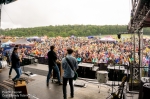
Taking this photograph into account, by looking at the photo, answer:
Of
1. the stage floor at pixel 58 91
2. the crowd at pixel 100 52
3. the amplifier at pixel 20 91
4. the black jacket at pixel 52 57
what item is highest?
the black jacket at pixel 52 57

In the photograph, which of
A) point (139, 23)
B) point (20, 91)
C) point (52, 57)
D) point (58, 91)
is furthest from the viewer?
point (139, 23)

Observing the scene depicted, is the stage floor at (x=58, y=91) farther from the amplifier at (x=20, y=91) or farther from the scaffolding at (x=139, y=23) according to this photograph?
the scaffolding at (x=139, y=23)

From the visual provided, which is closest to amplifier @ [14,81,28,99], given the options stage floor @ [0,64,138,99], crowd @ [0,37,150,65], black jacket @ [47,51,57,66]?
stage floor @ [0,64,138,99]

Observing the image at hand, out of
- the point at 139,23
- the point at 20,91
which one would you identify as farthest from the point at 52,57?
the point at 139,23

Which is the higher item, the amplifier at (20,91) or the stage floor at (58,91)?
the amplifier at (20,91)

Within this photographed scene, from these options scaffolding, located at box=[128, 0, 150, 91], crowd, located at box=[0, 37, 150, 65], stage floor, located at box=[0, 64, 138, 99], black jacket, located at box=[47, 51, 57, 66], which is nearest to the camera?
scaffolding, located at box=[128, 0, 150, 91]

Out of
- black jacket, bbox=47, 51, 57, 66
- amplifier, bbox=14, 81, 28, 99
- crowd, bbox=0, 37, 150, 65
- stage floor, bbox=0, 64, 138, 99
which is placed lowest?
stage floor, bbox=0, 64, 138, 99

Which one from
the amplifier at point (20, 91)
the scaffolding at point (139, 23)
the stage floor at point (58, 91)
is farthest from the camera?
the stage floor at point (58, 91)

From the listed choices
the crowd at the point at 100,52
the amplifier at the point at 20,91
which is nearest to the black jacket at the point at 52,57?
the amplifier at the point at 20,91

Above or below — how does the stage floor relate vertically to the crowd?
below

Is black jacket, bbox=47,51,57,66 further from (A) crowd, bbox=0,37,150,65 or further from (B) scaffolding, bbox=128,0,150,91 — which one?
(A) crowd, bbox=0,37,150,65

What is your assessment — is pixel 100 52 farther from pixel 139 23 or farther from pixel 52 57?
pixel 52 57

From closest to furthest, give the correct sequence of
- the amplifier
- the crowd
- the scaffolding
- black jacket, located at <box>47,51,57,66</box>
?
the amplifier
the scaffolding
black jacket, located at <box>47,51,57,66</box>
the crowd

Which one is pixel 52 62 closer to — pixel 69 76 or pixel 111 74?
pixel 69 76
